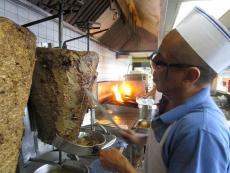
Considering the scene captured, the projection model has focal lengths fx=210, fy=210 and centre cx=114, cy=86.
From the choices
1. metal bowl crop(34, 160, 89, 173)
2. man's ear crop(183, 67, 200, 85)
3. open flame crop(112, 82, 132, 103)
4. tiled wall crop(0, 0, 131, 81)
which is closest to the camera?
man's ear crop(183, 67, 200, 85)

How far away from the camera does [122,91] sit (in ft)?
16.3

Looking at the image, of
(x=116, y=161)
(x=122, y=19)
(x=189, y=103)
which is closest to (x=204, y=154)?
(x=189, y=103)

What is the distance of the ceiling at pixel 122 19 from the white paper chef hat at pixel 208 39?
2.38ft

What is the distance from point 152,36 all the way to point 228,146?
15.0 feet

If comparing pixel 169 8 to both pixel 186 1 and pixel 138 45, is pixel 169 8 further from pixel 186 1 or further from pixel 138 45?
pixel 138 45

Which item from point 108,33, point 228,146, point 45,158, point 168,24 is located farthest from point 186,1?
point 108,33

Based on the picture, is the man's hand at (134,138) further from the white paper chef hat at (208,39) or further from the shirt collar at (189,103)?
the white paper chef hat at (208,39)

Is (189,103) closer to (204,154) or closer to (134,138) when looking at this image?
(204,154)

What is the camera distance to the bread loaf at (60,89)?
102cm

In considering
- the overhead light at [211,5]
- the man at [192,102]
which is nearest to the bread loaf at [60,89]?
the man at [192,102]

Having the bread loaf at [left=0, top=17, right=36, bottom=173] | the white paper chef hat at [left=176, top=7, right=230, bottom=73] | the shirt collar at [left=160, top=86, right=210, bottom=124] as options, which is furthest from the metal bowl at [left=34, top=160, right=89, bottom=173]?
the white paper chef hat at [left=176, top=7, right=230, bottom=73]

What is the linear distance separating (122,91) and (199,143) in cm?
424

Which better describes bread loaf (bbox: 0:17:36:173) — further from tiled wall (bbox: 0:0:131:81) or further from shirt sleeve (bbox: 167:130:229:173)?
tiled wall (bbox: 0:0:131:81)

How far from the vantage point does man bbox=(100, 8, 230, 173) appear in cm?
72
